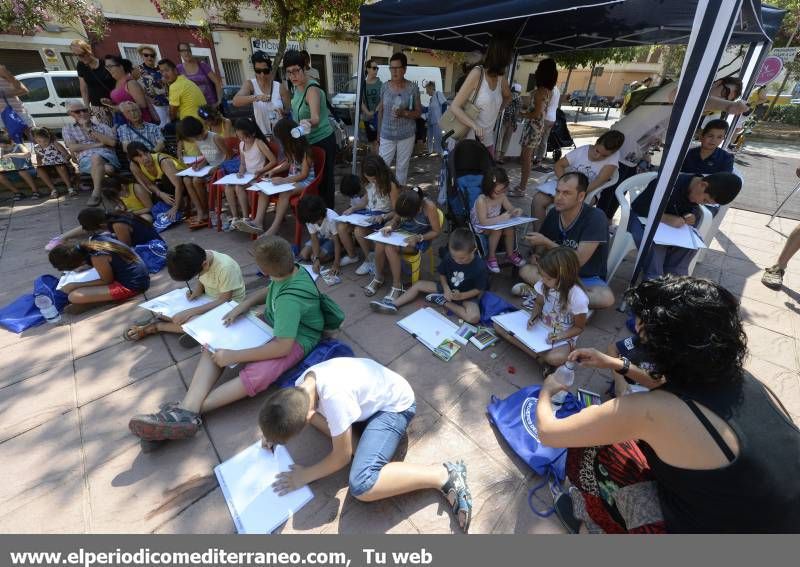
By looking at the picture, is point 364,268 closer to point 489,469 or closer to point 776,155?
point 489,469

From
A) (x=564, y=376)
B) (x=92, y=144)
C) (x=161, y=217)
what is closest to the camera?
(x=564, y=376)

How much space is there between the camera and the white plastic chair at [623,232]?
3100 millimetres

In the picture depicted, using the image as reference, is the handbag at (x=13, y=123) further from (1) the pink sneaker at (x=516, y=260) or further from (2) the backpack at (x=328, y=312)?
(1) the pink sneaker at (x=516, y=260)

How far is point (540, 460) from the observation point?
180 centimetres

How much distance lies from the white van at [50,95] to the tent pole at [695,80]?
13.4m

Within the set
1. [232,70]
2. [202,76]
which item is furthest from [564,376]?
[232,70]

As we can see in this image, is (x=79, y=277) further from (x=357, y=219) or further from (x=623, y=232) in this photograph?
(x=623, y=232)

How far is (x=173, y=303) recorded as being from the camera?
2.68 m

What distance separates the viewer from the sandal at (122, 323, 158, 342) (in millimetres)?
2656

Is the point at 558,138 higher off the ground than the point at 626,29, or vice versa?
the point at 626,29

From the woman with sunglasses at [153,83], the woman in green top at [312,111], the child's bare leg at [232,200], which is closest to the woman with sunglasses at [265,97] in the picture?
the woman in green top at [312,111]

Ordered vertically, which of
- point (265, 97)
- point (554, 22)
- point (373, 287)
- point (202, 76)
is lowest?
point (373, 287)

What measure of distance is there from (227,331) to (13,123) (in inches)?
274
